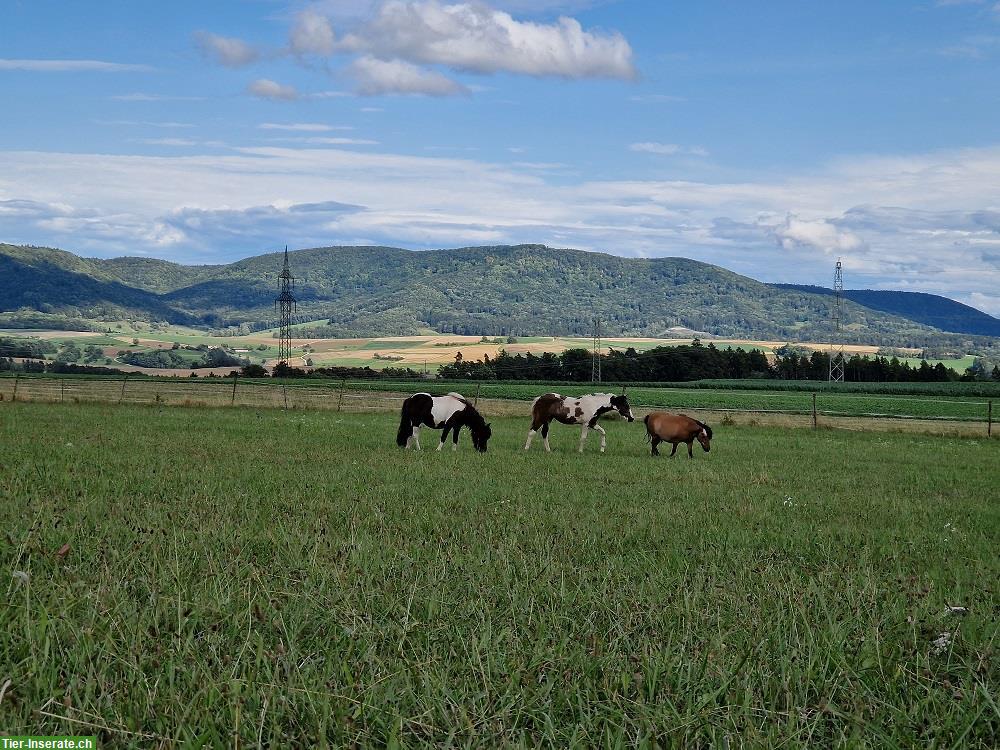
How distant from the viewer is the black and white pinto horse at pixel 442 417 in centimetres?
2320

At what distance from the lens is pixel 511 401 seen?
55562 millimetres

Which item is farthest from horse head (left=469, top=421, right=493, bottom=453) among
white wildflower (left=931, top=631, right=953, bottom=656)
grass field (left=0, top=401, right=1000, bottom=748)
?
white wildflower (left=931, top=631, right=953, bottom=656)

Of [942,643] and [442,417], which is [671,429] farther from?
[942,643]

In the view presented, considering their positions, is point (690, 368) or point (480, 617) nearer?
point (480, 617)

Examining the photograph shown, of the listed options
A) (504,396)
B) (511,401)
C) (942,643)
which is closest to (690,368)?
(504,396)

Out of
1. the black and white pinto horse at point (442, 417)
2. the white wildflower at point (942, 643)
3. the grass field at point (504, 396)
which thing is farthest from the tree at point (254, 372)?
the white wildflower at point (942, 643)

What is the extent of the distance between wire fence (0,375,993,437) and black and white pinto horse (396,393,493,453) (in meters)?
18.4

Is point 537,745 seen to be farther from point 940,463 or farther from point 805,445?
point 805,445

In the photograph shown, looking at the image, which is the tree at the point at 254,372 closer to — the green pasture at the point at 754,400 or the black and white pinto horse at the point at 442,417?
the green pasture at the point at 754,400

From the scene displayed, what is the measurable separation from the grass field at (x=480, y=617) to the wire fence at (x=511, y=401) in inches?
1106

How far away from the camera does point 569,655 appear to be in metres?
5.32

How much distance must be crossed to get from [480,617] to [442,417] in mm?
17705

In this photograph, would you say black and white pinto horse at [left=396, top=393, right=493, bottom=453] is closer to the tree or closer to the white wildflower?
the white wildflower

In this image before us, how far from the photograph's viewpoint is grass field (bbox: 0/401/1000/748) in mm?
4367
